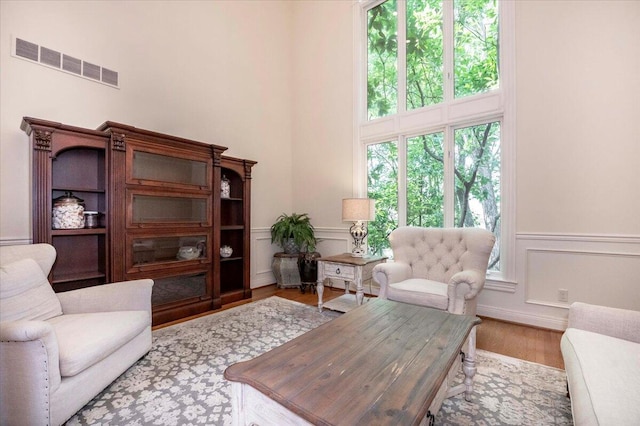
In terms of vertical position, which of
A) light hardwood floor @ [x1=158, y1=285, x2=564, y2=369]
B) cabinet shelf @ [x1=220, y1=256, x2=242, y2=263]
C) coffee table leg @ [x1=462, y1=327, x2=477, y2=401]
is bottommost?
light hardwood floor @ [x1=158, y1=285, x2=564, y2=369]

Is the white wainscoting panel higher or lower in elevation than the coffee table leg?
higher

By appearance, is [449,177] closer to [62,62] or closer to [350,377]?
[350,377]

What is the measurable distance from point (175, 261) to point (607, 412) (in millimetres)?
3212

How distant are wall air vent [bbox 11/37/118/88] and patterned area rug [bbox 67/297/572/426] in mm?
2588

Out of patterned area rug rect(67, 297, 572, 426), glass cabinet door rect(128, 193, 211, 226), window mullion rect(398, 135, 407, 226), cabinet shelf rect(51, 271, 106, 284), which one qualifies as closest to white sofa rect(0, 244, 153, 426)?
patterned area rug rect(67, 297, 572, 426)

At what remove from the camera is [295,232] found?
425 centimetres

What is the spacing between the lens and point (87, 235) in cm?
269

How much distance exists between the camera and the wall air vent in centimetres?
246

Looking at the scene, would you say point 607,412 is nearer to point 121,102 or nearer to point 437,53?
point 437,53

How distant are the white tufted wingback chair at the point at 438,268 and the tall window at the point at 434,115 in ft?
1.99

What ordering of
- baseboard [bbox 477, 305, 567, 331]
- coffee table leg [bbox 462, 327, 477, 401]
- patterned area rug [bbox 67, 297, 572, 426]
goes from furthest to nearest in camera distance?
baseboard [bbox 477, 305, 567, 331] → coffee table leg [bbox 462, 327, 477, 401] → patterned area rug [bbox 67, 297, 572, 426]

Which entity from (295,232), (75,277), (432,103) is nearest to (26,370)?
(75,277)

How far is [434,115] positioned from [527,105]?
3.08ft

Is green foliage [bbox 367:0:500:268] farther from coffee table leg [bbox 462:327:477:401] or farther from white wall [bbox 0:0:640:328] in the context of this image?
coffee table leg [bbox 462:327:477:401]
